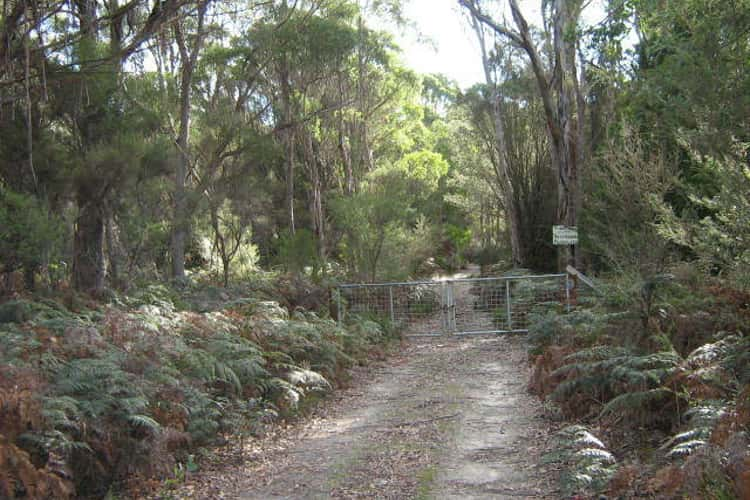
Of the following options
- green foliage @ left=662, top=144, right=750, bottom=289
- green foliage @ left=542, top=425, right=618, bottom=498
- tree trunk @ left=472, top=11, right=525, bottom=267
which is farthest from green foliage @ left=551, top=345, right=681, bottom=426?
tree trunk @ left=472, top=11, right=525, bottom=267

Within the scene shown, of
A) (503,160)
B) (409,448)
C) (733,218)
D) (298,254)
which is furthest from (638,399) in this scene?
(503,160)

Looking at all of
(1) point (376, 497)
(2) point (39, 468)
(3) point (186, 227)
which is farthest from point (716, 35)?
(3) point (186, 227)

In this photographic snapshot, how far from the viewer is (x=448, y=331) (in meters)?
16.2

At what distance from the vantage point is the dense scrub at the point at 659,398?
178 inches

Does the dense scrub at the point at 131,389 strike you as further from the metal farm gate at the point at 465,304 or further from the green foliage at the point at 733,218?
the metal farm gate at the point at 465,304

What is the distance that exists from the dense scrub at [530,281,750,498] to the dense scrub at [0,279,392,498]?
125 inches

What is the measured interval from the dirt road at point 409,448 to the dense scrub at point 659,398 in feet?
1.35

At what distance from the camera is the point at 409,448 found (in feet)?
22.9

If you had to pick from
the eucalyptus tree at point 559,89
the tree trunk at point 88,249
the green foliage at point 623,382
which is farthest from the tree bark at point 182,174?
the green foliage at point 623,382

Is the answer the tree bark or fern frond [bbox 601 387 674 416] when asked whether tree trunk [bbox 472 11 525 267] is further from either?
fern frond [bbox 601 387 674 416]

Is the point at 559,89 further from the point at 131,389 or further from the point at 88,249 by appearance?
the point at 131,389

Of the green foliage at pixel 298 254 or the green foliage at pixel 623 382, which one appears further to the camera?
the green foliage at pixel 298 254

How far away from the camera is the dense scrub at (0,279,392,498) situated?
5355mm

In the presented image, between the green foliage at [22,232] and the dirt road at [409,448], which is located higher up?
the green foliage at [22,232]
